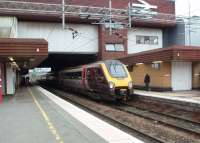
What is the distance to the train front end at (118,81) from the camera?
78.9 feet

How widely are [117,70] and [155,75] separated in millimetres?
6192

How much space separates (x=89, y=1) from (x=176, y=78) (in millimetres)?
20182

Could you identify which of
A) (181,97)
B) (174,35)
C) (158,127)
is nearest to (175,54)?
(181,97)

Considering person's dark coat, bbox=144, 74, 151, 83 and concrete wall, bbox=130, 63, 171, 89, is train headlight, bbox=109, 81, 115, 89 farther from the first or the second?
person's dark coat, bbox=144, 74, 151, 83

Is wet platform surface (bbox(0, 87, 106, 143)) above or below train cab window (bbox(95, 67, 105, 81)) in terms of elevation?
below

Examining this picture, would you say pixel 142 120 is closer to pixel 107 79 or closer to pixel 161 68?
pixel 107 79

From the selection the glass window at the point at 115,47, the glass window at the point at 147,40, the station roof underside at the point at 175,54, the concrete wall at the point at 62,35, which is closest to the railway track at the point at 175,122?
the station roof underside at the point at 175,54

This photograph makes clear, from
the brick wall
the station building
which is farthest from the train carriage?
the brick wall

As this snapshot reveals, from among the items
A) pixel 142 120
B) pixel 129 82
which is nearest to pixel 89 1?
pixel 129 82

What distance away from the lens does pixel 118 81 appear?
960 inches

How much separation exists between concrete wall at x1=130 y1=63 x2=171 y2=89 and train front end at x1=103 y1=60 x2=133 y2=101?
Result: 193 inches

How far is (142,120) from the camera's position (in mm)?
17578

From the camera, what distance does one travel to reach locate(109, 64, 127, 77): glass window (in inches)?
976

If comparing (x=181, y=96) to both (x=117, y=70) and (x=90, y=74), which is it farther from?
(x=90, y=74)
